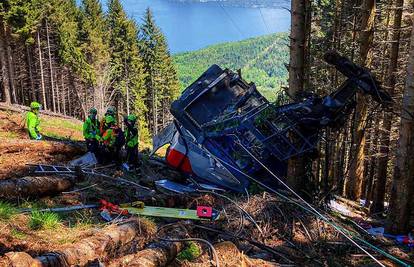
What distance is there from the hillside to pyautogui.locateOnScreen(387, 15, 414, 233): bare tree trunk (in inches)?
6053

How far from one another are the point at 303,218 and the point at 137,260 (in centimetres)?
411

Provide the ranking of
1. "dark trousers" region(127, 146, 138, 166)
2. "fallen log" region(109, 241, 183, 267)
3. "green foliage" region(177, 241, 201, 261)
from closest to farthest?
"fallen log" region(109, 241, 183, 267) → "green foliage" region(177, 241, 201, 261) → "dark trousers" region(127, 146, 138, 166)

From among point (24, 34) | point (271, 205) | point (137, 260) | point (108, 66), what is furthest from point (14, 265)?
point (108, 66)

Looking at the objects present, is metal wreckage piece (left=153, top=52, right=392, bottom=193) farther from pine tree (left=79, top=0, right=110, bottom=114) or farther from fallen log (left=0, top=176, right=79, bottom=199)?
pine tree (left=79, top=0, right=110, bottom=114)

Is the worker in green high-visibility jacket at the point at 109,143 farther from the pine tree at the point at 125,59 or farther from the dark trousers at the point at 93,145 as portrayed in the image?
the pine tree at the point at 125,59

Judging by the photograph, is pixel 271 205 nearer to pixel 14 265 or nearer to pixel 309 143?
pixel 309 143

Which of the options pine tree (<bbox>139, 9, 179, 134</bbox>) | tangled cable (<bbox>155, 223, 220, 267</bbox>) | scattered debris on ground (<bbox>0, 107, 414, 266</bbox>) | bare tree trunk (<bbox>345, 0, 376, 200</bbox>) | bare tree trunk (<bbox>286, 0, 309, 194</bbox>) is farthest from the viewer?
pine tree (<bbox>139, 9, 179, 134</bbox>)

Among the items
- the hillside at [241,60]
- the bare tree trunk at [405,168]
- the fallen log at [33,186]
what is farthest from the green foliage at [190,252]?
the hillside at [241,60]

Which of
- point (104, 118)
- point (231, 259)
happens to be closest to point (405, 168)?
point (231, 259)

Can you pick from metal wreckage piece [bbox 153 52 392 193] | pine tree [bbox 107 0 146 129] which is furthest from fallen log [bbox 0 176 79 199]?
pine tree [bbox 107 0 146 129]

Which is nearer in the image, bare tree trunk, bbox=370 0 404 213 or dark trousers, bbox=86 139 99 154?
dark trousers, bbox=86 139 99 154

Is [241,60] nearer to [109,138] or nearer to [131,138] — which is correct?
[131,138]

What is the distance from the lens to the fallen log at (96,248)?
438 centimetres

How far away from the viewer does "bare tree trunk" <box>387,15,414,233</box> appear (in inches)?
319
